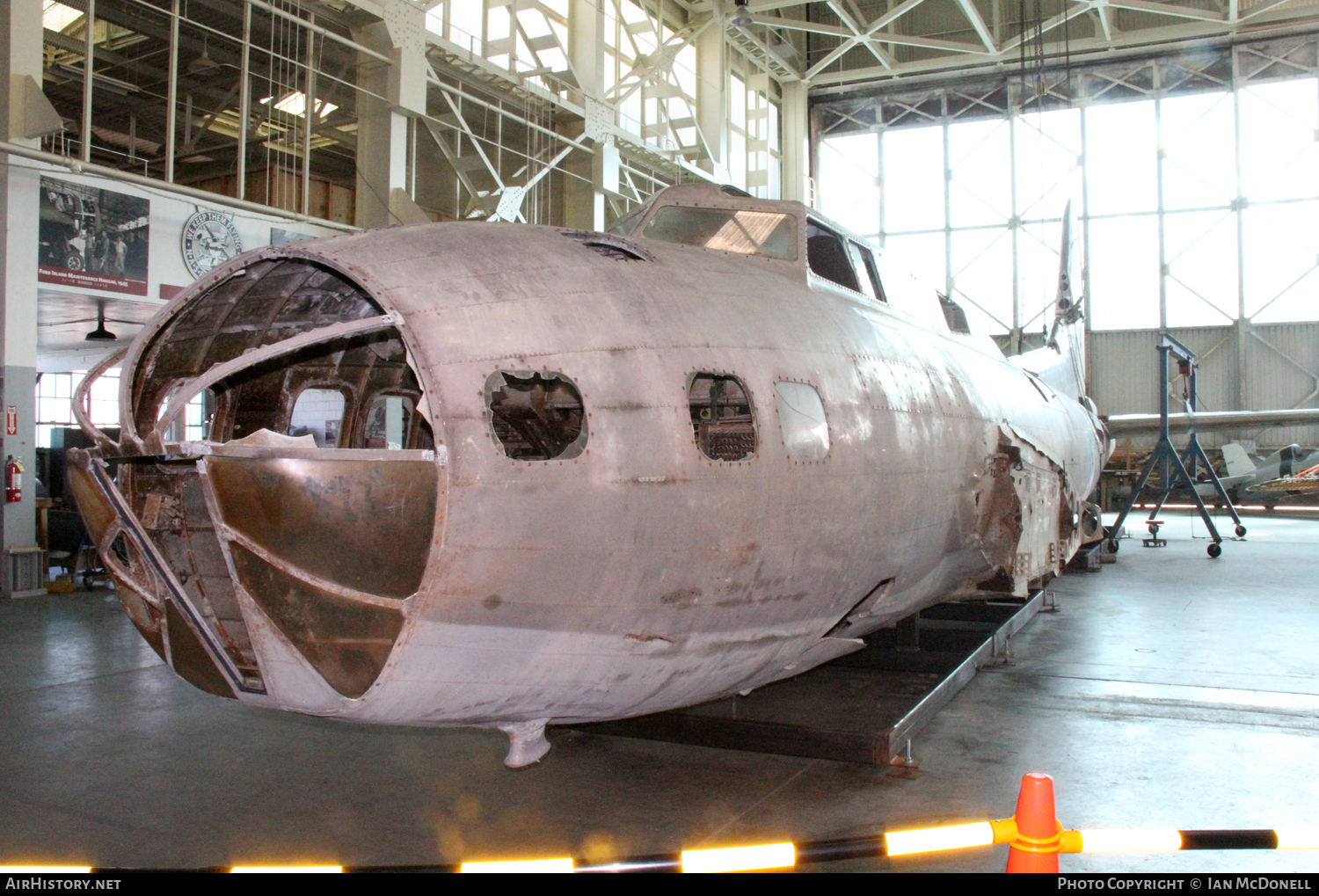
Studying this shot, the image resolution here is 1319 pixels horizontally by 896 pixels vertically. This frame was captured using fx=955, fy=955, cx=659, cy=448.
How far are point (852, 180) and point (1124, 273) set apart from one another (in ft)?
33.5

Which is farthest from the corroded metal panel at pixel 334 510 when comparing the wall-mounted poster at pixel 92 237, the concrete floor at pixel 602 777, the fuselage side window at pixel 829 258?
the wall-mounted poster at pixel 92 237

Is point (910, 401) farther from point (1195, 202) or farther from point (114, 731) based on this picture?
point (1195, 202)

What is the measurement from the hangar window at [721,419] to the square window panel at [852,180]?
31.8 meters

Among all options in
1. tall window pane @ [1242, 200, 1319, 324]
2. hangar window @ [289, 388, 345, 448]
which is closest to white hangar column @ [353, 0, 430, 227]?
hangar window @ [289, 388, 345, 448]

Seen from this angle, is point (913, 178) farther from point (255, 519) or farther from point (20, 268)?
point (255, 519)

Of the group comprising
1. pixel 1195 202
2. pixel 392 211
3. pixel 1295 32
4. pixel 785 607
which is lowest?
pixel 785 607

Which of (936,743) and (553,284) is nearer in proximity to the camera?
(553,284)

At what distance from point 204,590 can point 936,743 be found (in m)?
4.86

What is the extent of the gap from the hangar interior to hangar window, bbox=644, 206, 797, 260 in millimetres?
359

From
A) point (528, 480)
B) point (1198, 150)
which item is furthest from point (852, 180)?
point (528, 480)

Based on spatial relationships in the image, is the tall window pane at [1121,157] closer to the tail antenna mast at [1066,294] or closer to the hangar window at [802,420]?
the tail antenna mast at [1066,294]

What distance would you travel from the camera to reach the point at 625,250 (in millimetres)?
4758

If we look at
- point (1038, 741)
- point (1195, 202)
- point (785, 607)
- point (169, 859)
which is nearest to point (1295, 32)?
point (1195, 202)

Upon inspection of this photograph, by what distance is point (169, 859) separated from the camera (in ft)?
15.9
